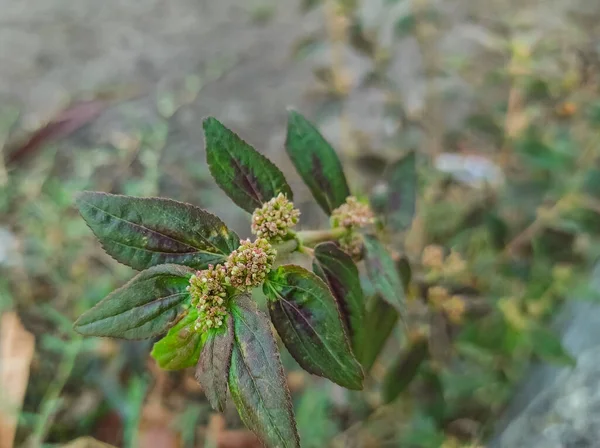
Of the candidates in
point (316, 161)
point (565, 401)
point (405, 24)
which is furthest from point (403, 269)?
point (405, 24)

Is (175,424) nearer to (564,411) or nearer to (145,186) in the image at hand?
(145,186)

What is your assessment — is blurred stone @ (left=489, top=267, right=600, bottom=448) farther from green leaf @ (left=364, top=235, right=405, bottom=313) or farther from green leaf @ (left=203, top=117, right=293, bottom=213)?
green leaf @ (left=203, top=117, right=293, bottom=213)

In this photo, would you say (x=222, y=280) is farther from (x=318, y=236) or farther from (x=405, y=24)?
(x=405, y=24)

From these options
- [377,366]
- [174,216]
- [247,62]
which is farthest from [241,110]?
[174,216]

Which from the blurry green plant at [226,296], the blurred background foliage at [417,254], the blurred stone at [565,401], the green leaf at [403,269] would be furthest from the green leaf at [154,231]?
the blurred stone at [565,401]

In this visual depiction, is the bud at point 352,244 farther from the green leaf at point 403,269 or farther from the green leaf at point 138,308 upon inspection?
the green leaf at point 138,308

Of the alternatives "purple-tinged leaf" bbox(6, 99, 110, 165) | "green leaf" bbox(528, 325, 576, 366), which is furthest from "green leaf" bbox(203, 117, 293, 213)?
"purple-tinged leaf" bbox(6, 99, 110, 165)
